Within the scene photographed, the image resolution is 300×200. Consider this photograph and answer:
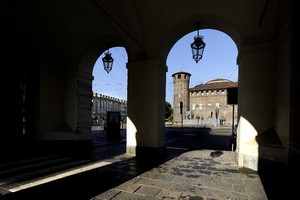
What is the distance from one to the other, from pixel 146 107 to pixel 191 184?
2.95 meters

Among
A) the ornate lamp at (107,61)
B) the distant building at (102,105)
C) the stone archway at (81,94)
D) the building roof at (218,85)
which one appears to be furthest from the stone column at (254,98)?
the distant building at (102,105)

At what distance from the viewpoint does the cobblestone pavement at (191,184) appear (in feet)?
8.79

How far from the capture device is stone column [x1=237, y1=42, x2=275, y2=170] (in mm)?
4047

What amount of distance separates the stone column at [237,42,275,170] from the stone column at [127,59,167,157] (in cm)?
256

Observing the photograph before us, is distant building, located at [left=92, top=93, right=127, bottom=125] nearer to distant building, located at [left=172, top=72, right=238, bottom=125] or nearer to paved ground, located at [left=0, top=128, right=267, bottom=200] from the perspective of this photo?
distant building, located at [left=172, top=72, right=238, bottom=125]

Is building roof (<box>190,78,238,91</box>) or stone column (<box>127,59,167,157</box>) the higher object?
building roof (<box>190,78,238,91</box>)

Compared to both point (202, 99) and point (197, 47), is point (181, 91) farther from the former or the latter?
point (197, 47)

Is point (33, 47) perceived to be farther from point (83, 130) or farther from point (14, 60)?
Result: point (83, 130)

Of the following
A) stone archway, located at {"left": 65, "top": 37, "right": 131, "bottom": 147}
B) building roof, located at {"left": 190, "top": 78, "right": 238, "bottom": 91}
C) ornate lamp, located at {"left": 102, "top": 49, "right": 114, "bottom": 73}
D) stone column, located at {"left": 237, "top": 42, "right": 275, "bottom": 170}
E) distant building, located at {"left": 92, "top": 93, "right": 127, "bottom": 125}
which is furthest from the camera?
distant building, located at {"left": 92, "top": 93, "right": 127, "bottom": 125}

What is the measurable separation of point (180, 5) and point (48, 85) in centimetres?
615

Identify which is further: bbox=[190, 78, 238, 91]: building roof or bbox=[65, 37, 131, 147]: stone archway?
bbox=[190, 78, 238, 91]: building roof

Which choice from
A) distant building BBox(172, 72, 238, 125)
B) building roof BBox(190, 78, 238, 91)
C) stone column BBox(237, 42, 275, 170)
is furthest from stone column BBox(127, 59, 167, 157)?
building roof BBox(190, 78, 238, 91)

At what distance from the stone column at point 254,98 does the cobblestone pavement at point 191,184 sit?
0.58 m

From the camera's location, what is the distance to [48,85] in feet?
21.7
